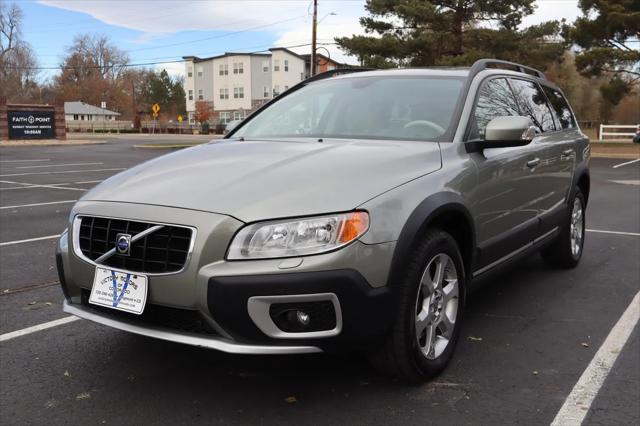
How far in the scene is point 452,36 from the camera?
32031 millimetres

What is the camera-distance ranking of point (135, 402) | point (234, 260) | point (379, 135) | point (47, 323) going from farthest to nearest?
point (47, 323)
point (379, 135)
point (135, 402)
point (234, 260)

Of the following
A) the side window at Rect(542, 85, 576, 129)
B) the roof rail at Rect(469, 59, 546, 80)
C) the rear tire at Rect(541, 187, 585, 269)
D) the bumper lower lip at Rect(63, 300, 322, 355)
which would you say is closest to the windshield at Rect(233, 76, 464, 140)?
the roof rail at Rect(469, 59, 546, 80)

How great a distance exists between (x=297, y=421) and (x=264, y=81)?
74337mm

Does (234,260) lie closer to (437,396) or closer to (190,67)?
(437,396)

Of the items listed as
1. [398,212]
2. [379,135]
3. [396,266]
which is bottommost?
[396,266]

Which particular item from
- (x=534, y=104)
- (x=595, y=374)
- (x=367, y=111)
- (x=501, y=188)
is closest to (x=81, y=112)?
(x=534, y=104)

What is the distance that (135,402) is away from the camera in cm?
303

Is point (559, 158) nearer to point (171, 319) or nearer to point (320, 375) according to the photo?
point (320, 375)

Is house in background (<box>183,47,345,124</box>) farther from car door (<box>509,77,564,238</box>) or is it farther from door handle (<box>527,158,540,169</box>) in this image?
door handle (<box>527,158,540,169</box>)

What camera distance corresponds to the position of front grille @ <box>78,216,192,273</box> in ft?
9.08

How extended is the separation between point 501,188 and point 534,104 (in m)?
1.49

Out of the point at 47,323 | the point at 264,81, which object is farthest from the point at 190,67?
the point at 47,323

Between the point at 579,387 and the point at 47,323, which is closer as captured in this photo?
the point at 579,387

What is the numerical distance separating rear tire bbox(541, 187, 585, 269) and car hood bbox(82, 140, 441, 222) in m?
2.59
